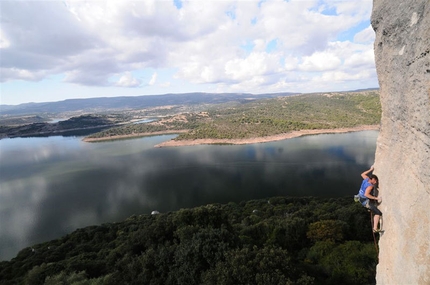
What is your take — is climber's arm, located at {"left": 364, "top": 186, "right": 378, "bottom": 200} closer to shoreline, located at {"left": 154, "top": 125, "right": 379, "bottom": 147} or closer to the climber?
the climber

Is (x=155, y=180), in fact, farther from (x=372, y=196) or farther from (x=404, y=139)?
(x=404, y=139)

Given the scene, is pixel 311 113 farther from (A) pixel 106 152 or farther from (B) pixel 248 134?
(A) pixel 106 152

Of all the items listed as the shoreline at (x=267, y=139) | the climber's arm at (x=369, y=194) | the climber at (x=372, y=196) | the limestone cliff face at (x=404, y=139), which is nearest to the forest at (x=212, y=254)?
the climber at (x=372, y=196)

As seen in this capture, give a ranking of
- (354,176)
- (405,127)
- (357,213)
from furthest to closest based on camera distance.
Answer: (354,176)
(357,213)
(405,127)

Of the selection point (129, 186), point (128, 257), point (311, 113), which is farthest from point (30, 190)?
point (311, 113)

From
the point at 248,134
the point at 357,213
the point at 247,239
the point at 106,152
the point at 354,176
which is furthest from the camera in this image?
the point at 248,134

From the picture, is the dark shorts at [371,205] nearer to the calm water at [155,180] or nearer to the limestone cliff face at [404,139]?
the limestone cliff face at [404,139]
